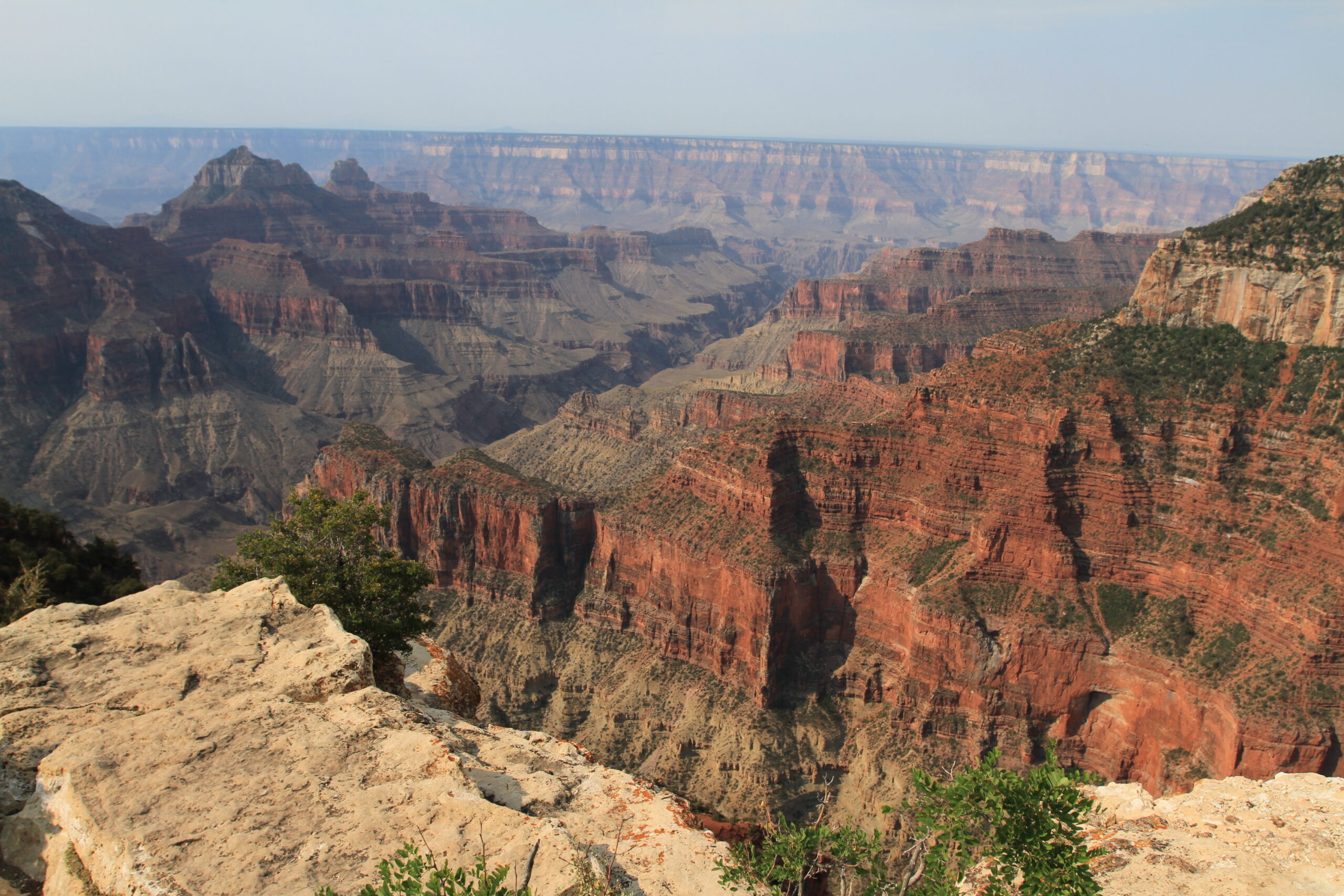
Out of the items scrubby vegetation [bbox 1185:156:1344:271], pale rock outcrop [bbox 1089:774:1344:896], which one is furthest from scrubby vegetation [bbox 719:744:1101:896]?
scrubby vegetation [bbox 1185:156:1344:271]

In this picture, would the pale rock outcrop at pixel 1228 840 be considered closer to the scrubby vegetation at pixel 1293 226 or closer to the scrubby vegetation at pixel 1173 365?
the scrubby vegetation at pixel 1173 365

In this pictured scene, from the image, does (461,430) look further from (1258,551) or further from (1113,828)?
(1113,828)

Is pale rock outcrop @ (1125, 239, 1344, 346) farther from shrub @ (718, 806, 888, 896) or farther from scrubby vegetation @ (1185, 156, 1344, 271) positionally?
shrub @ (718, 806, 888, 896)

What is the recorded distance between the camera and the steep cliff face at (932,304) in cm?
12500

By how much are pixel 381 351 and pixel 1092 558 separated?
445 feet

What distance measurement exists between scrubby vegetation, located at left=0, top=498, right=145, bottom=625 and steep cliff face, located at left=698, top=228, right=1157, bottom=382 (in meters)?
95.5

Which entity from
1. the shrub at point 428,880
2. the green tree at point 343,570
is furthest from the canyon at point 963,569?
the green tree at point 343,570

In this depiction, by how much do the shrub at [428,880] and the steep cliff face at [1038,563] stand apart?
35166mm

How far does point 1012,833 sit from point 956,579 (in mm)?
29534

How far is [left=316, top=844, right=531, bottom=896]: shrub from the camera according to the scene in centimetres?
1302

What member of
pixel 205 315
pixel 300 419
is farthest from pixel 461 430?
pixel 205 315

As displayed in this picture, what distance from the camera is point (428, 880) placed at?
13.5 meters

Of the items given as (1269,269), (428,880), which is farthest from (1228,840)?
(1269,269)

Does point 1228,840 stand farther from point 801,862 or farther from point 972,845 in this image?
point 801,862
